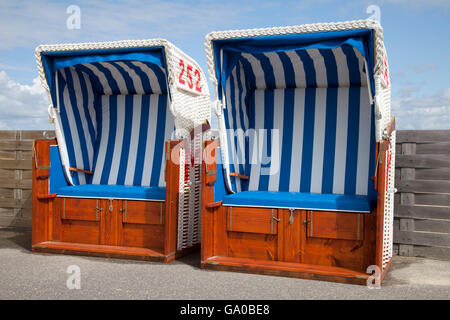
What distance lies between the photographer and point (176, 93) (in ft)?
17.0

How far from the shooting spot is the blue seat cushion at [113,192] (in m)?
5.33

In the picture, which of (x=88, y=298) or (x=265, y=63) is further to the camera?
(x=265, y=63)

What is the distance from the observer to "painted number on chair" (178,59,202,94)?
17.5ft

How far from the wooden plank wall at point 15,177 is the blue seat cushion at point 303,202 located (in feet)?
13.6

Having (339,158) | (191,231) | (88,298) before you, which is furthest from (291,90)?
(88,298)

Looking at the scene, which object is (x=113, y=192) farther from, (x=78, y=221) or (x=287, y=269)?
(x=287, y=269)

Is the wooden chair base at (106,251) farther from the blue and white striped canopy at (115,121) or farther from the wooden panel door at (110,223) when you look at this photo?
the blue and white striped canopy at (115,121)

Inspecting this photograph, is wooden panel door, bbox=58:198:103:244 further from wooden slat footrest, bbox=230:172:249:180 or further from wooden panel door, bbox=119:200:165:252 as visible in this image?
wooden slat footrest, bbox=230:172:249:180

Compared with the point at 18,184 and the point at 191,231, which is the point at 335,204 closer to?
the point at 191,231

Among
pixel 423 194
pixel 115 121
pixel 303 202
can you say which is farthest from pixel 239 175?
pixel 423 194

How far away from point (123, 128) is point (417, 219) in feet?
13.4

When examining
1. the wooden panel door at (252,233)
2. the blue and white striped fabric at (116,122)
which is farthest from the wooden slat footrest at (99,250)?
the blue and white striped fabric at (116,122)
